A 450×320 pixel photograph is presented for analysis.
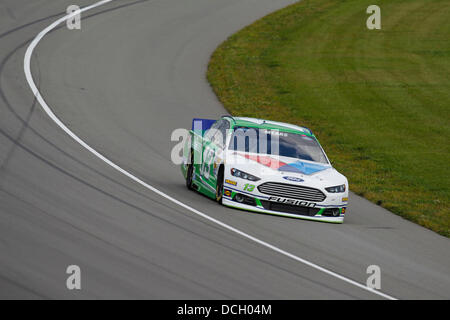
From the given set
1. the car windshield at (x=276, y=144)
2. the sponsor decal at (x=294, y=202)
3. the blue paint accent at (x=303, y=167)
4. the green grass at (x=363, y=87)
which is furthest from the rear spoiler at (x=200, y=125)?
the sponsor decal at (x=294, y=202)

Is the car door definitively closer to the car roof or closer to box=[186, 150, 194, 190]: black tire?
the car roof

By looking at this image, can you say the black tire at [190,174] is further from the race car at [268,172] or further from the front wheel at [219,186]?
the front wheel at [219,186]

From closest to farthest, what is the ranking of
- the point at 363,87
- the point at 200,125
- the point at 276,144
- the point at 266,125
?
the point at 276,144 → the point at 266,125 → the point at 200,125 → the point at 363,87

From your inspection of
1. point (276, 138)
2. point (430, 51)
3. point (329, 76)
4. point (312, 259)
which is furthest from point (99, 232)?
point (430, 51)

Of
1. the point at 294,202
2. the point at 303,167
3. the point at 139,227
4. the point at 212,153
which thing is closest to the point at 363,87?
the point at 212,153

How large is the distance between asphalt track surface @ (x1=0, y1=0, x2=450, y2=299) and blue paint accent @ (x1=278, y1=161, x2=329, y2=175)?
0.95 metres

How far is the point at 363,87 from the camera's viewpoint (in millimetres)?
28781

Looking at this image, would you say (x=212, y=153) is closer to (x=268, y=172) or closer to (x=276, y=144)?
(x=276, y=144)

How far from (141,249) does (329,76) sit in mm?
21194

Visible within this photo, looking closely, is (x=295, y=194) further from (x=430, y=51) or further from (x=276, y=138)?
(x=430, y=51)

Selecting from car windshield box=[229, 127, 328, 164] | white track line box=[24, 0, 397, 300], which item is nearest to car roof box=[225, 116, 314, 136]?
car windshield box=[229, 127, 328, 164]

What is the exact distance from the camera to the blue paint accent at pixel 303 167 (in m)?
14.0

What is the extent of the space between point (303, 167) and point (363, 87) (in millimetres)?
15202

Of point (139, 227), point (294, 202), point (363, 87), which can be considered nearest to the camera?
point (139, 227)
